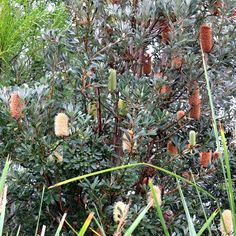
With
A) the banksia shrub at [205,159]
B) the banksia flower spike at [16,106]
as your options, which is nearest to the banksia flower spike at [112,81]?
the banksia flower spike at [16,106]

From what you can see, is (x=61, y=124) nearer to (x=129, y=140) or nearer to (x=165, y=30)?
(x=129, y=140)

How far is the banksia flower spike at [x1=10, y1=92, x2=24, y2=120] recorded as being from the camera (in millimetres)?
2693

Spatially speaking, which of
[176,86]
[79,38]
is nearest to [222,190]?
[176,86]

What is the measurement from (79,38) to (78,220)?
3.15 feet

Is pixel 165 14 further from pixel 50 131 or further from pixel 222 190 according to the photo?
pixel 222 190

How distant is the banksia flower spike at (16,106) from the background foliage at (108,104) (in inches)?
2.3

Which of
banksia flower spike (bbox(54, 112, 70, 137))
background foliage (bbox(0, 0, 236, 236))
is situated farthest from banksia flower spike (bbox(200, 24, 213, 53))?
banksia flower spike (bbox(54, 112, 70, 137))

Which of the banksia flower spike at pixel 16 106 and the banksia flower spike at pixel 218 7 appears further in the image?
the banksia flower spike at pixel 218 7

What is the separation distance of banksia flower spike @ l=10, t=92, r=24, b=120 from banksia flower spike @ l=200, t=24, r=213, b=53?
0.93m

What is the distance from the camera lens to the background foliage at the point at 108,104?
2922 millimetres

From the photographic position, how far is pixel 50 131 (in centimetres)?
304

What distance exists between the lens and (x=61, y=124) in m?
2.66

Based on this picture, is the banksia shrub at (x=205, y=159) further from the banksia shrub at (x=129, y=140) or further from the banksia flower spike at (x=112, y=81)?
the banksia flower spike at (x=112, y=81)

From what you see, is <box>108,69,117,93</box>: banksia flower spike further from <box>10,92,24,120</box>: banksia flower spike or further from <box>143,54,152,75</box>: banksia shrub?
<box>143,54,152,75</box>: banksia shrub
